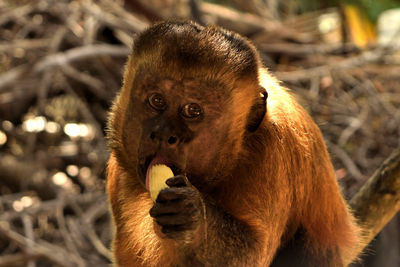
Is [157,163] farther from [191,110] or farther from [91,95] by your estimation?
[91,95]

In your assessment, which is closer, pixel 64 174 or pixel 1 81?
pixel 1 81

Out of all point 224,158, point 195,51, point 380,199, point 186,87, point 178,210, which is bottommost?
point 380,199

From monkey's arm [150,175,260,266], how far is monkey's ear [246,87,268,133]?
1.07ft

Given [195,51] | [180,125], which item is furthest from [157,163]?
[195,51]

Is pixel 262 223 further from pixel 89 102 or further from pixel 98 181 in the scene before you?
pixel 89 102

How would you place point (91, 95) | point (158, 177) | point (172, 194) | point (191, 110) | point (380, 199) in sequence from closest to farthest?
point (172, 194)
point (158, 177)
point (191, 110)
point (380, 199)
point (91, 95)

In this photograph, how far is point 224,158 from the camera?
1.93m

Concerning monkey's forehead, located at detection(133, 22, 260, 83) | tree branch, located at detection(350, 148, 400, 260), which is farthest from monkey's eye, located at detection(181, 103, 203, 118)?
tree branch, located at detection(350, 148, 400, 260)

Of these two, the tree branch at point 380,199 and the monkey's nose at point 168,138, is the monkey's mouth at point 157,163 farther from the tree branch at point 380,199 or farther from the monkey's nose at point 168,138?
the tree branch at point 380,199

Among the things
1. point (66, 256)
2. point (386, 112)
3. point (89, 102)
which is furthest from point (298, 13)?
point (66, 256)

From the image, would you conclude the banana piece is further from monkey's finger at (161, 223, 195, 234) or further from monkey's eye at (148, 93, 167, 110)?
monkey's eye at (148, 93, 167, 110)

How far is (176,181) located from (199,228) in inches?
7.8

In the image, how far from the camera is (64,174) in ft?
16.3

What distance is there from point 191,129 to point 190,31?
0.33 meters
